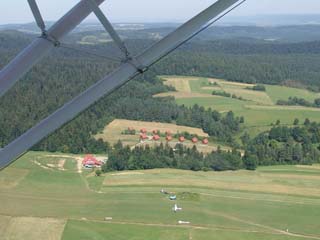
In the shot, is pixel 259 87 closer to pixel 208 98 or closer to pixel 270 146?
pixel 208 98

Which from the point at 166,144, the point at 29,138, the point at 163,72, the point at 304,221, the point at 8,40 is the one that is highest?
the point at 8,40

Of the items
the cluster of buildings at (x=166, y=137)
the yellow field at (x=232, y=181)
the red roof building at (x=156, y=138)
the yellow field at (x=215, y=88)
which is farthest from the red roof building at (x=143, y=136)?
the yellow field at (x=215, y=88)

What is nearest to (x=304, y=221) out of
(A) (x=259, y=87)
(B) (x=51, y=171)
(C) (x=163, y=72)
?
(B) (x=51, y=171)

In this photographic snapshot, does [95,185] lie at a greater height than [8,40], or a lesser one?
lesser

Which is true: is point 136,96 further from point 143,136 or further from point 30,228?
point 30,228

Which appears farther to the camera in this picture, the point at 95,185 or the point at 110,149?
the point at 110,149

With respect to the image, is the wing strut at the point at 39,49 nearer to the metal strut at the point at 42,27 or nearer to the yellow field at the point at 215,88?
the metal strut at the point at 42,27
